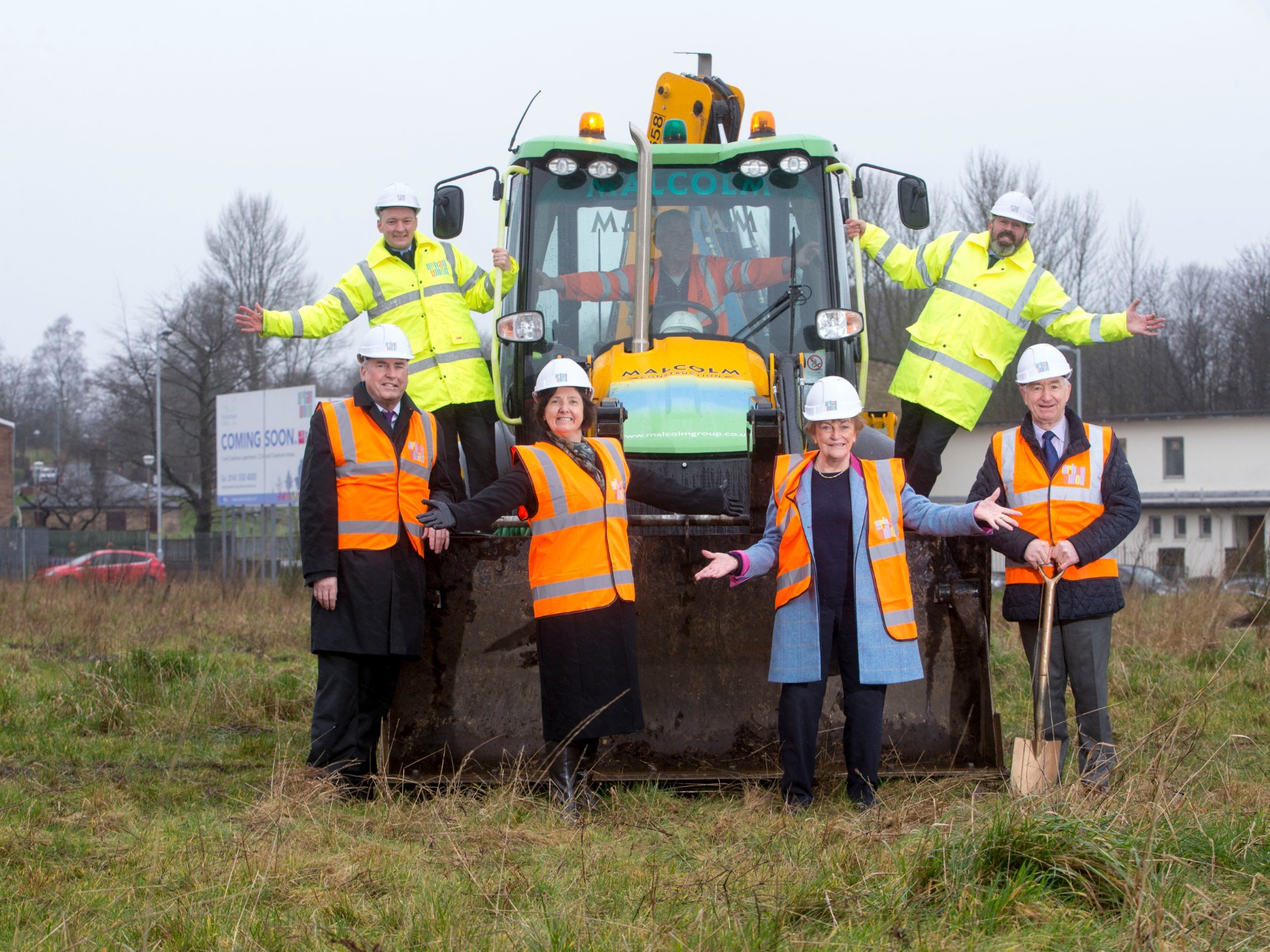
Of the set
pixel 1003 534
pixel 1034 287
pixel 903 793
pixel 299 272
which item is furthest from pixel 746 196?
pixel 299 272

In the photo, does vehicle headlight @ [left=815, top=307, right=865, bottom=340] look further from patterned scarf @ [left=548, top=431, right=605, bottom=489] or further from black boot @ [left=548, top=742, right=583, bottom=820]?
black boot @ [left=548, top=742, right=583, bottom=820]

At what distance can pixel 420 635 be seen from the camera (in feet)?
17.8

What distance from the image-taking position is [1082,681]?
5.20 m

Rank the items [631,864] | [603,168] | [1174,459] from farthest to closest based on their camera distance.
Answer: [1174,459]
[603,168]
[631,864]

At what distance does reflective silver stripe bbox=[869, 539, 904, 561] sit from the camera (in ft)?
16.2

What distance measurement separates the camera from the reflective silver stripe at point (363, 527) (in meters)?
5.38

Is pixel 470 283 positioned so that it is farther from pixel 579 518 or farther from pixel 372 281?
pixel 579 518

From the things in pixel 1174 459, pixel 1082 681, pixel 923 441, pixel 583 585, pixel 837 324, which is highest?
pixel 837 324

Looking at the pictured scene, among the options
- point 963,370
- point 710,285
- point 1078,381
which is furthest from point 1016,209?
point 1078,381

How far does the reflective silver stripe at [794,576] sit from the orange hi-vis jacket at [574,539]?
0.55m

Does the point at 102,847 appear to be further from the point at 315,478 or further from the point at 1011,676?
the point at 1011,676

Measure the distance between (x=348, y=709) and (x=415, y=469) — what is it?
98cm

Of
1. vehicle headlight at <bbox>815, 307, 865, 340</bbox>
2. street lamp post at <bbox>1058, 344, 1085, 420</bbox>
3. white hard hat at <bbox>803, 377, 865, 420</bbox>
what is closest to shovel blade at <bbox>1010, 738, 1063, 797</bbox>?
white hard hat at <bbox>803, 377, 865, 420</bbox>

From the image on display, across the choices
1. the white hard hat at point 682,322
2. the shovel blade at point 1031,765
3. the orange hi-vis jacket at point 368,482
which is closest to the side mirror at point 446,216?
the white hard hat at point 682,322
